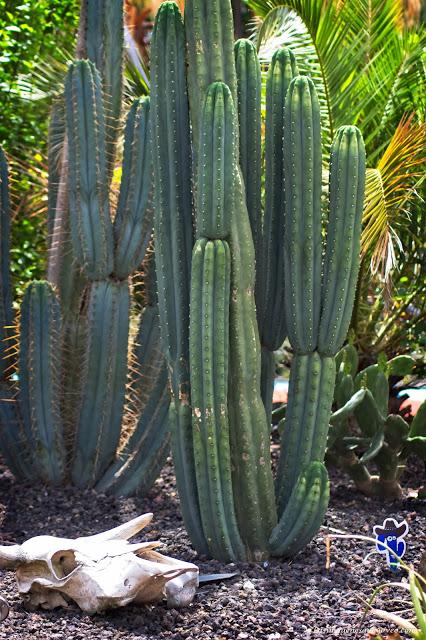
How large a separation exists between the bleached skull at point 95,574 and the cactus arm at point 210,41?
1.72m

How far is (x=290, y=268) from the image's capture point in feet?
14.2

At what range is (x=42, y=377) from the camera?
546cm

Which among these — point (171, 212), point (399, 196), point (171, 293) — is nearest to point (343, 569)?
point (171, 293)

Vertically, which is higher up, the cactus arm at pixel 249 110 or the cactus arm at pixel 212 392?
the cactus arm at pixel 249 110

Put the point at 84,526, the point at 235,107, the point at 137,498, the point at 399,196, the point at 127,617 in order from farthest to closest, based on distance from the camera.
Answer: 1. the point at 399,196
2. the point at 137,498
3. the point at 84,526
4. the point at 235,107
5. the point at 127,617

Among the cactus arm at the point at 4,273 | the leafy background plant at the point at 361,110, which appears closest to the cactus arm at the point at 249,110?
the leafy background plant at the point at 361,110

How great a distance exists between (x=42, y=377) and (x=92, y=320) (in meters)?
0.39

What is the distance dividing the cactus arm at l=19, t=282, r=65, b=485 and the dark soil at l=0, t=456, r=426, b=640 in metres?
0.17

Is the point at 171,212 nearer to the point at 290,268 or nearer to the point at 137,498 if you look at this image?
the point at 290,268

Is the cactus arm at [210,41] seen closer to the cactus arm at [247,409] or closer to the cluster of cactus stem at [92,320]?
the cactus arm at [247,409]

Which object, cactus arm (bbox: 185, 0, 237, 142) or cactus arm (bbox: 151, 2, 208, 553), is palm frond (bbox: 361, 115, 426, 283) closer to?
cactus arm (bbox: 151, 2, 208, 553)

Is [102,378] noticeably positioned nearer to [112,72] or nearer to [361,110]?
[112,72]

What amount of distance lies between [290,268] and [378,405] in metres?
1.56

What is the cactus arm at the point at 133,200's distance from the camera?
5422mm
